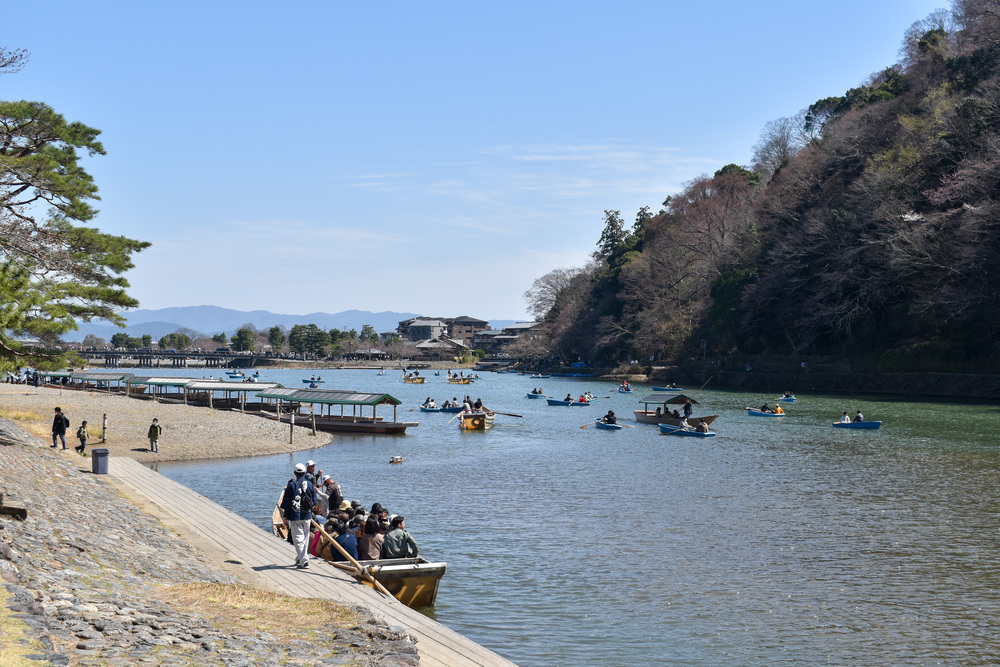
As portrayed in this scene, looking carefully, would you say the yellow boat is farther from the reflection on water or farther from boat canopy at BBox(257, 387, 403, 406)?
the reflection on water

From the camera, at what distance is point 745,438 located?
49219 mm

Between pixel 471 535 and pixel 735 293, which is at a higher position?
pixel 735 293

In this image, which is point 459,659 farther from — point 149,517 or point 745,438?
point 745,438

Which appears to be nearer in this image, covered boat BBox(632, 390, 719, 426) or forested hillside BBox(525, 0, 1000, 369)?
covered boat BBox(632, 390, 719, 426)

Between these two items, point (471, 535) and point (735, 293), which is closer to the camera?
point (471, 535)

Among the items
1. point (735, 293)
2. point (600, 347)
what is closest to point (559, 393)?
point (735, 293)

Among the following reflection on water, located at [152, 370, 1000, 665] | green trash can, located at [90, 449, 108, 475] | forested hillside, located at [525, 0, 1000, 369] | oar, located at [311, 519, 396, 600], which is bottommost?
reflection on water, located at [152, 370, 1000, 665]

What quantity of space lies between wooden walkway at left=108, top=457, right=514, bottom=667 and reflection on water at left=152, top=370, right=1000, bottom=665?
2411 millimetres

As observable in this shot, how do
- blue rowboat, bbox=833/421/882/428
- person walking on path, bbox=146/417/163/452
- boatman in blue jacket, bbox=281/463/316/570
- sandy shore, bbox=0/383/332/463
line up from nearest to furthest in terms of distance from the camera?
boatman in blue jacket, bbox=281/463/316/570
person walking on path, bbox=146/417/163/452
sandy shore, bbox=0/383/332/463
blue rowboat, bbox=833/421/882/428

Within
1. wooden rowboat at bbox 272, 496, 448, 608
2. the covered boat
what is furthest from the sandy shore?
wooden rowboat at bbox 272, 496, 448, 608

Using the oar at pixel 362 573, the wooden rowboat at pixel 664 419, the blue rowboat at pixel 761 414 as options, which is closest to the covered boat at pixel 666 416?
the wooden rowboat at pixel 664 419

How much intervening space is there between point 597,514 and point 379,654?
1747 cm

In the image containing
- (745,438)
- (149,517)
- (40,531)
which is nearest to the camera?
(40,531)

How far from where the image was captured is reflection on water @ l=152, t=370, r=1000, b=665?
50.9ft
